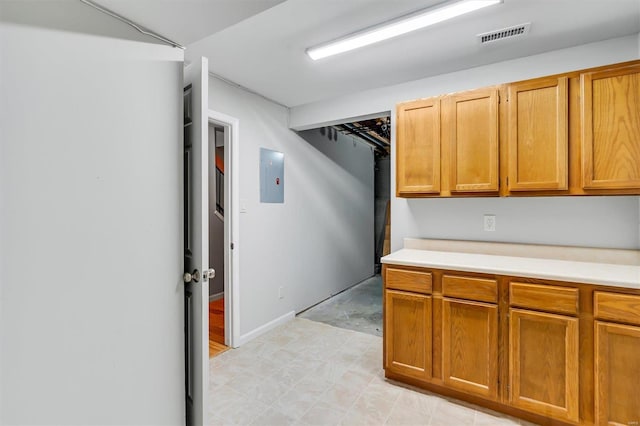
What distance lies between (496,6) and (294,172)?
245 centimetres

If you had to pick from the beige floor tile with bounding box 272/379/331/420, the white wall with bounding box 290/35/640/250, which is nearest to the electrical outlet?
the white wall with bounding box 290/35/640/250

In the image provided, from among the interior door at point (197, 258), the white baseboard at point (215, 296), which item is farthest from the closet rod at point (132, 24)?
the white baseboard at point (215, 296)

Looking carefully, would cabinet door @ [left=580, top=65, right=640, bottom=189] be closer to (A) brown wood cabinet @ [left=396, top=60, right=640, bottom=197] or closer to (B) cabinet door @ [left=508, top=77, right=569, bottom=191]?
(A) brown wood cabinet @ [left=396, top=60, right=640, bottom=197]

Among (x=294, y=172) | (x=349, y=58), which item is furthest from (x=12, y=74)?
(x=294, y=172)

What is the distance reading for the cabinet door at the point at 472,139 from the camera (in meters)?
A: 2.24

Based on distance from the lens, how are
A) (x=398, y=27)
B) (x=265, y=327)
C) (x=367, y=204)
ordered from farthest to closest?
(x=367, y=204) < (x=265, y=327) < (x=398, y=27)

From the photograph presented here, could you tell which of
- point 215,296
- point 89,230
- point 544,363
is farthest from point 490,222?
point 215,296

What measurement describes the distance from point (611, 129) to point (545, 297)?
1144mm

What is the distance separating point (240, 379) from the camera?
2.35m

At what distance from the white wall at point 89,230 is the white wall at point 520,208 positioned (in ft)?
6.65

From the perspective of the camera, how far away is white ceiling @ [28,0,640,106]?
4.57 feet

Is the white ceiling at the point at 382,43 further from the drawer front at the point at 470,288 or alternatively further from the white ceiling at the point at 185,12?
the drawer front at the point at 470,288

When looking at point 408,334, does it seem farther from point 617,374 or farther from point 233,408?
point 233,408

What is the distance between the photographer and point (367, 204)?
572 centimetres
